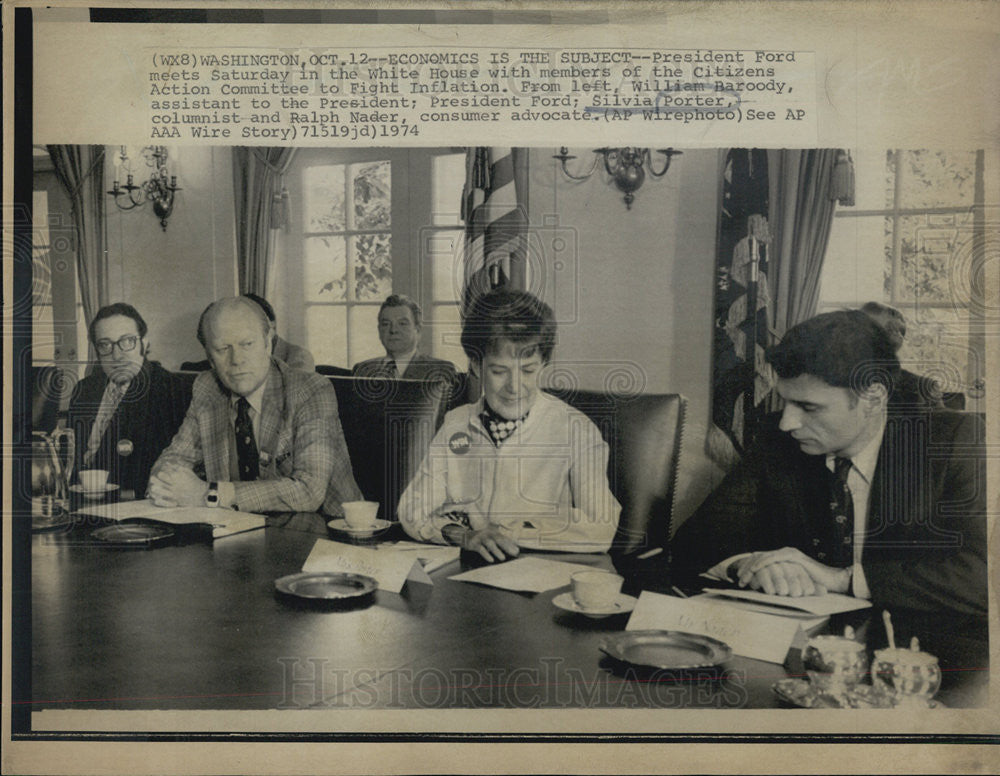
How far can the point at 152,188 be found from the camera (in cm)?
209

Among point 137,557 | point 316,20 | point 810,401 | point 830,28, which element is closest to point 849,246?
point 810,401

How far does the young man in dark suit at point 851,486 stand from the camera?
6.65 feet

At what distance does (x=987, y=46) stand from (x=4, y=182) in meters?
2.44

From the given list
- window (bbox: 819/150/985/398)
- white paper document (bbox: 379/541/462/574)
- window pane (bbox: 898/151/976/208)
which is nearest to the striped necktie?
white paper document (bbox: 379/541/462/574)

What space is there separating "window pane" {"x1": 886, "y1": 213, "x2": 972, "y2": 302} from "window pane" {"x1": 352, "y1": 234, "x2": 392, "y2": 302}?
1.22 metres

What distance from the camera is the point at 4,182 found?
2084 mm

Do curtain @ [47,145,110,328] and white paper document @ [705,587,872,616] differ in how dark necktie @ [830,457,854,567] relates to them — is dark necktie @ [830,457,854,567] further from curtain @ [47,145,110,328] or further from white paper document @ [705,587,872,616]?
curtain @ [47,145,110,328]

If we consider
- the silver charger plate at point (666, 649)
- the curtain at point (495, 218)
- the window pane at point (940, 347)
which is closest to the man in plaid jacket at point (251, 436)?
the curtain at point (495, 218)

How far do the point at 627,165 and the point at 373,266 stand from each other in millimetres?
668

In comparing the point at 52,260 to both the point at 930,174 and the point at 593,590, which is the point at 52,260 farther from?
the point at 930,174

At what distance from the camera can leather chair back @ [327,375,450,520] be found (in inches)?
81.5

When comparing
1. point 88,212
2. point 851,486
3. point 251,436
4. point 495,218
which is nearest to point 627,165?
point 495,218

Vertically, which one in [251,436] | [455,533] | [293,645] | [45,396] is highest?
[45,396]

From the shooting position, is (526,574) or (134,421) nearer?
(526,574)
